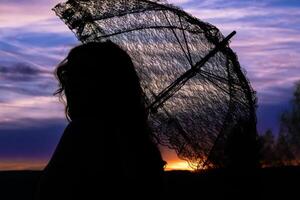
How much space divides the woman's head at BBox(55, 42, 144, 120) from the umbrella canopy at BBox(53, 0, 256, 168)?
330 centimetres

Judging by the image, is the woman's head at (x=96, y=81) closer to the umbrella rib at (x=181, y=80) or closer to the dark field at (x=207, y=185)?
the umbrella rib at (x=181, y=80)

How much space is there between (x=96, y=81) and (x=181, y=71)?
4170 mm

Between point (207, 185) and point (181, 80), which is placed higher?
point (181, 80)

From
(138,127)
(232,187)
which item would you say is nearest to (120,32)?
(232,187)

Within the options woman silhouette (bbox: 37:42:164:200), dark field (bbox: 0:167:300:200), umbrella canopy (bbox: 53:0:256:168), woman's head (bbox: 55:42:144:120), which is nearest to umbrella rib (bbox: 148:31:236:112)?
umbrella canopy (bbox: 53:0:256:168)

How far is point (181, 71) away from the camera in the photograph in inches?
295

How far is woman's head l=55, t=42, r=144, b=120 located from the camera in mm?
3355

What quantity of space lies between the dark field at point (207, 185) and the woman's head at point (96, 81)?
4183mm

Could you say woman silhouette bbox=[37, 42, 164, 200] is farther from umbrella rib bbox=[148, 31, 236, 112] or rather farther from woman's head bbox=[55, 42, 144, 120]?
umbrella rib bbox=[148, 31, 236, 112]

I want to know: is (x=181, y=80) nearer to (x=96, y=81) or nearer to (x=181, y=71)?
(x=181, y=71)

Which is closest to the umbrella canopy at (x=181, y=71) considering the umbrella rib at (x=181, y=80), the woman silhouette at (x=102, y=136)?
the umbrella rib at (x=181, y=80)

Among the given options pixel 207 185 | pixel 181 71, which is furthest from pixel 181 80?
pixel 207 185

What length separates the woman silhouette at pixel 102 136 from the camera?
10.3 ft

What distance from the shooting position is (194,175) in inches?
305
